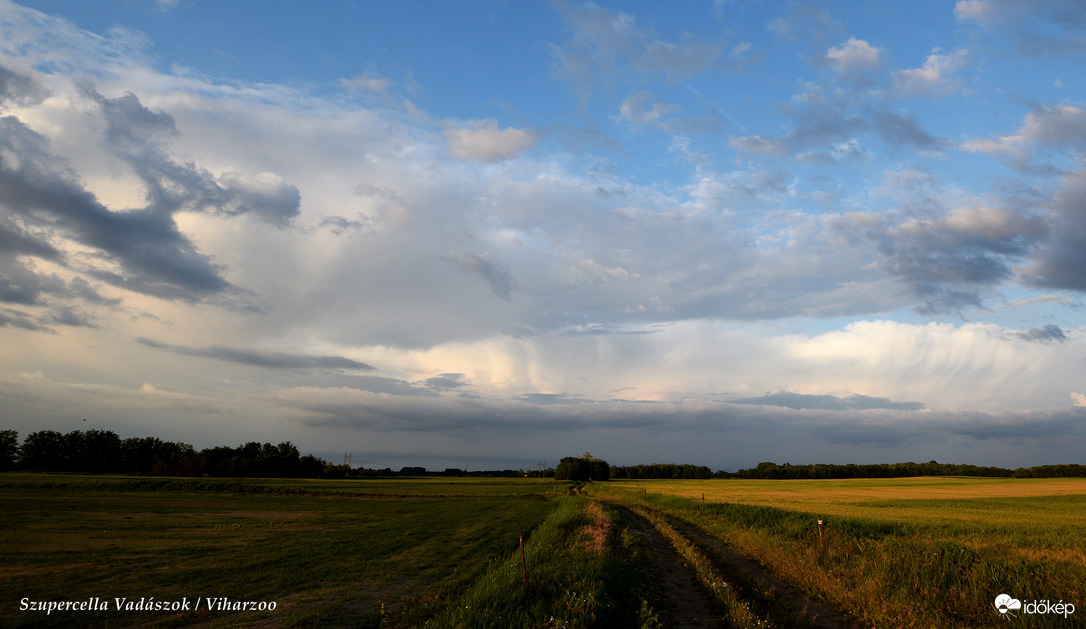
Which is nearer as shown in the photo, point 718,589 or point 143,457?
point 718,589

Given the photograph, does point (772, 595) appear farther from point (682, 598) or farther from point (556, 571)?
point (556, 571)

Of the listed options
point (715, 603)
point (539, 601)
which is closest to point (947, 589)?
point (715, 603)

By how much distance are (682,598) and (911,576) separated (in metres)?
6.29

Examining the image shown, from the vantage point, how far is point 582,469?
143875 mm

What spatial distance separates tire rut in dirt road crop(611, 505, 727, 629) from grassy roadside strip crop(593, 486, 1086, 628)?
3423 mm

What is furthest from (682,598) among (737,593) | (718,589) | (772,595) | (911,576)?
(911,576)

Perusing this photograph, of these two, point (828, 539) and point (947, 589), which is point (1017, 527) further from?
point (947, 589)

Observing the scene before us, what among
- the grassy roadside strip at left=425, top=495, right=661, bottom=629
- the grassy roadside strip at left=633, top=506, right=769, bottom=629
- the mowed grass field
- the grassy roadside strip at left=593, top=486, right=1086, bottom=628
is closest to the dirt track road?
the grassy roadside strip at left=633, top=506, right=769, bottom=629

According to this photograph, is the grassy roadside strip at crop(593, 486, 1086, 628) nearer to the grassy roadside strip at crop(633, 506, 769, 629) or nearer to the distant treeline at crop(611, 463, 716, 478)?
the grassy roadside strip at crop(633, 506, 769, 629)

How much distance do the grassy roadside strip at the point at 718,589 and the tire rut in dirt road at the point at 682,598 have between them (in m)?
0.25

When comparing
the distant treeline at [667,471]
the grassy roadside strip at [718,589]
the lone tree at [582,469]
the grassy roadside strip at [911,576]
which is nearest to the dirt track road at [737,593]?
the grassy roadside strip at [718,589]

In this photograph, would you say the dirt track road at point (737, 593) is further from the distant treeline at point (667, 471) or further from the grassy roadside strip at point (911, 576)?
the distant treeline at point (667, 471)

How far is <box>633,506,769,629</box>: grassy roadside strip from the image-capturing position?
39.3ft

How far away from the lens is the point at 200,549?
77.8 feet
